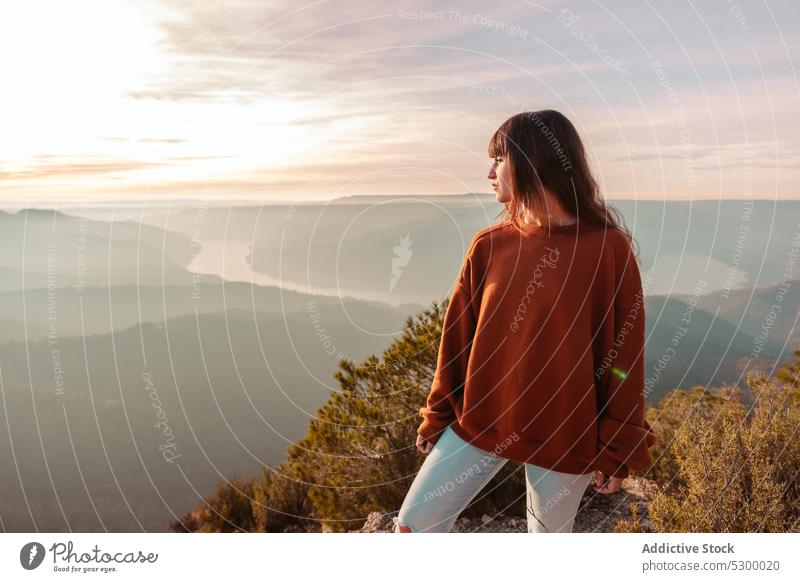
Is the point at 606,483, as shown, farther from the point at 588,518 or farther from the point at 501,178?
the point at 588,518

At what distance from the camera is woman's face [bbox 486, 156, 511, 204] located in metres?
2.51

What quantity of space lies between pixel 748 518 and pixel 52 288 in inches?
173

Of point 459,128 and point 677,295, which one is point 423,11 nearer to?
point 459,128

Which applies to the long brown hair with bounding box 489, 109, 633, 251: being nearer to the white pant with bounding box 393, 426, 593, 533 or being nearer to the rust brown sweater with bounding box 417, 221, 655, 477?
the rust brown sweater with bounding box 417, 221, 655, 477

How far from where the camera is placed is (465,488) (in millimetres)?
2545

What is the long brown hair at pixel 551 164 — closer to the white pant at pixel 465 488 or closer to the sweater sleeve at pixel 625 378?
the sweater sleeve at pixel 625 378

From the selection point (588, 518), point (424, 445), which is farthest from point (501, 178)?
point (588, 518)

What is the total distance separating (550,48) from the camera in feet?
13.3
